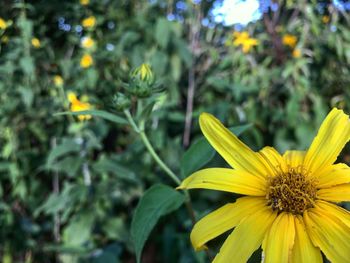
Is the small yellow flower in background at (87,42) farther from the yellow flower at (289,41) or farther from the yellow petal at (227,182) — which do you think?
the yellow petal at (227,182)

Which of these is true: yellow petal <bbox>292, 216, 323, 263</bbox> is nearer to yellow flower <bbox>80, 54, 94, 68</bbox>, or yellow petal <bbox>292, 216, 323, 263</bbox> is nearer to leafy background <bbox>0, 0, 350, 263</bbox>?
leafy background <bbox>0, 0, 350, 263</bbox>

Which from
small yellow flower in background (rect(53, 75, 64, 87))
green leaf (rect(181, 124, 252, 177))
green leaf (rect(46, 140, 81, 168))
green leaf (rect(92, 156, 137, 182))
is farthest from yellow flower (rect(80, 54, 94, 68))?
green leaf (rect(181, 124, 252, 177))

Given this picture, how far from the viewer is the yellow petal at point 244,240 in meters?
0.52

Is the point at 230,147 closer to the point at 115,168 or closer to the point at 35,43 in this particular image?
the point at 115,168

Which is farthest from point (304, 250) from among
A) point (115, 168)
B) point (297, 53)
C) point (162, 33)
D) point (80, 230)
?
point (297, 53)

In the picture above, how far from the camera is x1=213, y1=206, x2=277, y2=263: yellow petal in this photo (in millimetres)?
515

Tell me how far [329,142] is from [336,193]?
0.25ft

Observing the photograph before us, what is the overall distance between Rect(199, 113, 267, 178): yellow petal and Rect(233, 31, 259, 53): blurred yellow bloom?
1930 millimetres

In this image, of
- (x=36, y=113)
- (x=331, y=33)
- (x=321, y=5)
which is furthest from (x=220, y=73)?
(x=36, y=113)

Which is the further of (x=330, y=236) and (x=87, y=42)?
(x=87, y=42)

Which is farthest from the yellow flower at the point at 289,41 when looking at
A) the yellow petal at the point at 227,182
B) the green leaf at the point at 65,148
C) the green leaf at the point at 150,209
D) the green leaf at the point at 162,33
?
the yellow petal at the point at 227,182

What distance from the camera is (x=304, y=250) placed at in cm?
52

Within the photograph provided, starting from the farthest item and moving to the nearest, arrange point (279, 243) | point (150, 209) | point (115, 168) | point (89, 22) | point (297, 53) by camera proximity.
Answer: point (89, 22) → point (297, 53) → point (115, 168) → point (150, 209) → point (279, 243)

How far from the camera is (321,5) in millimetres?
2629
